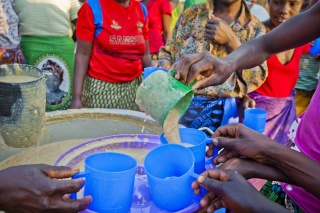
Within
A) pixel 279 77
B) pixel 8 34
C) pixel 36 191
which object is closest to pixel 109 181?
pixel 36 191

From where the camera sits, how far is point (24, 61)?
343 cm

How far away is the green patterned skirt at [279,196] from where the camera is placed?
4.77 feet

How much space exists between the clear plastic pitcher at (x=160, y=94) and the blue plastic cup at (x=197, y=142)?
0.15 meters

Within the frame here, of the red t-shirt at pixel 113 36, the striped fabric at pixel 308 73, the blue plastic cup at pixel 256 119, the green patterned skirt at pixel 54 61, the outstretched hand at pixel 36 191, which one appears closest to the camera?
the outstretched hand at pixel 36 191

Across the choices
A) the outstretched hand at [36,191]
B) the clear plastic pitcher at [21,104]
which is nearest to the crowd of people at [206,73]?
the outstretched hand at [36,191]

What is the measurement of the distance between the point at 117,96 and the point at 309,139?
1.76 meters

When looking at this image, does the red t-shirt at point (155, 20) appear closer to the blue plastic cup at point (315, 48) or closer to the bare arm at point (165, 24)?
the bare arm at point (165, 24)

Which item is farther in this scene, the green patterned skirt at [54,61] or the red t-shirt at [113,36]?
the green patterned skirt at [54,61]

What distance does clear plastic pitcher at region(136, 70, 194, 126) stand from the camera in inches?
53.0

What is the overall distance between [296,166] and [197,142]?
40cm

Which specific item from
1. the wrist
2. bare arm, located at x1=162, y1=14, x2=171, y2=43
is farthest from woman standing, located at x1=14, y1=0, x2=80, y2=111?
the wrist

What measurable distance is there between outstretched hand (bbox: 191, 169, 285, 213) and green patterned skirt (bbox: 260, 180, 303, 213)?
36 centimetres

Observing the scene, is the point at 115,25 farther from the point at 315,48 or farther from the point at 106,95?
the point at 315,48

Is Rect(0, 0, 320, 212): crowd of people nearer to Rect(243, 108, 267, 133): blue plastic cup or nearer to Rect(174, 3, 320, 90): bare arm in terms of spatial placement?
Rect(174, 3, 320, 90): bare arm
